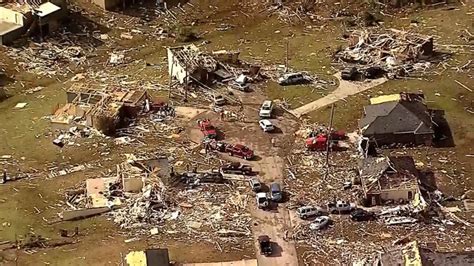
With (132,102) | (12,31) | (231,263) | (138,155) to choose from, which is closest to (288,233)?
(231,263)

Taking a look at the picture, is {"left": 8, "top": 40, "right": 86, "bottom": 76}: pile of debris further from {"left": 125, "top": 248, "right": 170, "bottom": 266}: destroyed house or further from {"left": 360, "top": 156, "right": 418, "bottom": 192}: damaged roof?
{"left": 360, "top": 156, "right": 418, "bottom": 192}: damaged roof

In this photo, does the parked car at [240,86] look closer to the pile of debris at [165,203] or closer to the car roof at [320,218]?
the pile of debris at [165,203]

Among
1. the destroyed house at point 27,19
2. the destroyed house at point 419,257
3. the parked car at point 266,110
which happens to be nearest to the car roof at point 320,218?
the destroyed house at point 419,257

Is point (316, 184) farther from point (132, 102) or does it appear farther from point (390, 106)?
point (132, 102)

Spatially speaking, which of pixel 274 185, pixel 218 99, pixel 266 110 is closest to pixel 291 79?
pixel 266 110

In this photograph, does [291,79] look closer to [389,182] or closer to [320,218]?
[389,182]
